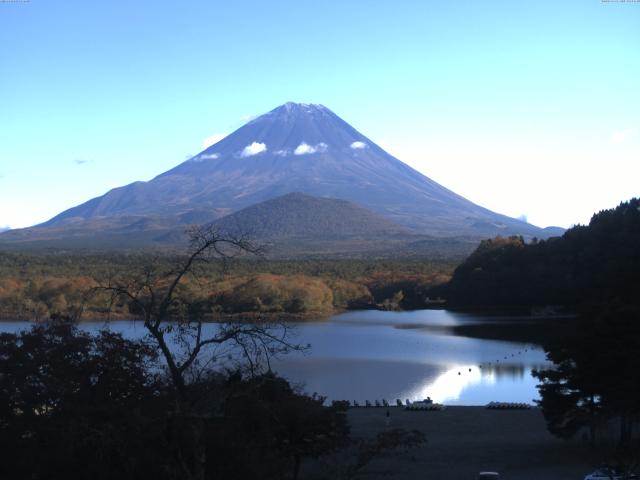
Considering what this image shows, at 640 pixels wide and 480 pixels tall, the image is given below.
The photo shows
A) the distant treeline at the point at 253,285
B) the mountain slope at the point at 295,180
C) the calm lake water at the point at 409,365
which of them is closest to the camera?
the calm lake water at the point at 409,365

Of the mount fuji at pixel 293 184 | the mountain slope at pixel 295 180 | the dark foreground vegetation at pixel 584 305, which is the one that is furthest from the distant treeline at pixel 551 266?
the mountain slope at pixel 295 180

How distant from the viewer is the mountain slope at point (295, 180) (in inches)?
4934

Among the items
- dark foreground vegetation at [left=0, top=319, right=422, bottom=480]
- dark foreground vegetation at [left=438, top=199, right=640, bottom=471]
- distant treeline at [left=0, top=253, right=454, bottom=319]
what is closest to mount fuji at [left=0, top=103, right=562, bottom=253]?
distant treeline at [left=0, top=253, right=454, bottom=319]

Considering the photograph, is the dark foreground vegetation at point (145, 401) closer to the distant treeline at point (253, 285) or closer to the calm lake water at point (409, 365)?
the calm lake water at point (409, 365)

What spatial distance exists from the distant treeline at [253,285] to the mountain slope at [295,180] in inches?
2438

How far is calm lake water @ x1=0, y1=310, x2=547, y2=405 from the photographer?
19594 mm

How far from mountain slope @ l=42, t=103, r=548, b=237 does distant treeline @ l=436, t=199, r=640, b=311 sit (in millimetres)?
74284

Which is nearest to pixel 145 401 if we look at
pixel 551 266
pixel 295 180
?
pixel 551 266

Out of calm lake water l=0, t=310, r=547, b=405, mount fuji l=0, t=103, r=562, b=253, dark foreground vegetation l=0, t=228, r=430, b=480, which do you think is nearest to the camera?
dark foreground vegetation l=0, t=228, r=430, b=480

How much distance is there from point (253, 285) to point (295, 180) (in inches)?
3629

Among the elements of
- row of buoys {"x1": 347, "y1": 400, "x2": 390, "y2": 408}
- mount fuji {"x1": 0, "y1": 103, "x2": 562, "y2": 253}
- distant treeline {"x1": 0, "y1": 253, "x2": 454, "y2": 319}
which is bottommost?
row of buoys {"x1": 347, "y1": 400, "x2": 390, "y2": 408}

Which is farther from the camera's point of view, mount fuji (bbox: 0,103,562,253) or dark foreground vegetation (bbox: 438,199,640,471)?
mount fuji (bbox: 0,103,562,253)

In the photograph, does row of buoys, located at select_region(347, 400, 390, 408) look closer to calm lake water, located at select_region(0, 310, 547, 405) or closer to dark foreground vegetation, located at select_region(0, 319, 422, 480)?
calm lake water, located at select_region(0, 310, 547, 405)

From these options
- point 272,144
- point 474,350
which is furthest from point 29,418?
point 272,144
